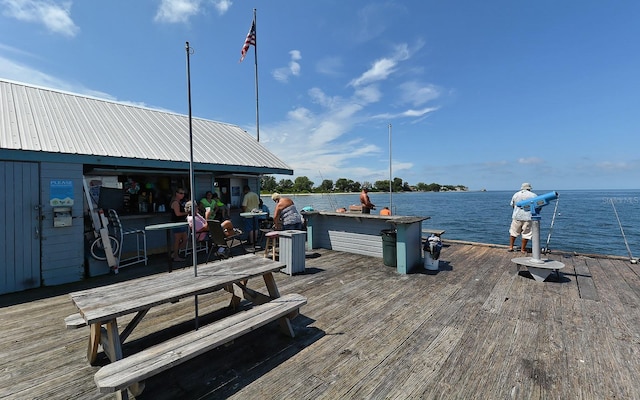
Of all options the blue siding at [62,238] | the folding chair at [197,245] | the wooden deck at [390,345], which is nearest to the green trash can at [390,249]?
the wooden deck at [390,345]

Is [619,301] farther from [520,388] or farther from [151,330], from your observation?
[151,330]

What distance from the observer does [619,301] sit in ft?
12.9

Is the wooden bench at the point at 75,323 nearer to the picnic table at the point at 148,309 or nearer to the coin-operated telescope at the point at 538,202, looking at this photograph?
the picnic table at the point at 148,309

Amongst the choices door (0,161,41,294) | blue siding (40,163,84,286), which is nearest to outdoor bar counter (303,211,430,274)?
blue siding (40,163,84,286)

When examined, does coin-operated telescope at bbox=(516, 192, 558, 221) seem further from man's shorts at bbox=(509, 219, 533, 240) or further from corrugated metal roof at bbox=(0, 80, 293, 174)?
corrugated metal roof at bbox=(0, 80, 293, 174)

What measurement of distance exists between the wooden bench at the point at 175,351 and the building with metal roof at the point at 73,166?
4.19m

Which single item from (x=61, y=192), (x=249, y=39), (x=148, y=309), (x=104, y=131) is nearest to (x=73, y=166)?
(x=61, y=192)

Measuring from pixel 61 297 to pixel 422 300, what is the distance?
5.43 m

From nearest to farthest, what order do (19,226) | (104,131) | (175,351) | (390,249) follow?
(175,351)
(19,226)
(390,249)
(104,131)

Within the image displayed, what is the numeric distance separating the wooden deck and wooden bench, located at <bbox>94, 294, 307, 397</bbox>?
1.32 feet

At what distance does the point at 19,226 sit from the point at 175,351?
15.4ft

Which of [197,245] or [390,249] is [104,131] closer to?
[197,245]

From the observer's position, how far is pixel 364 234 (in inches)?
263

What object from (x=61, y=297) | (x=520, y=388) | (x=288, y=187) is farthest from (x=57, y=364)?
(x=288, y=187)
